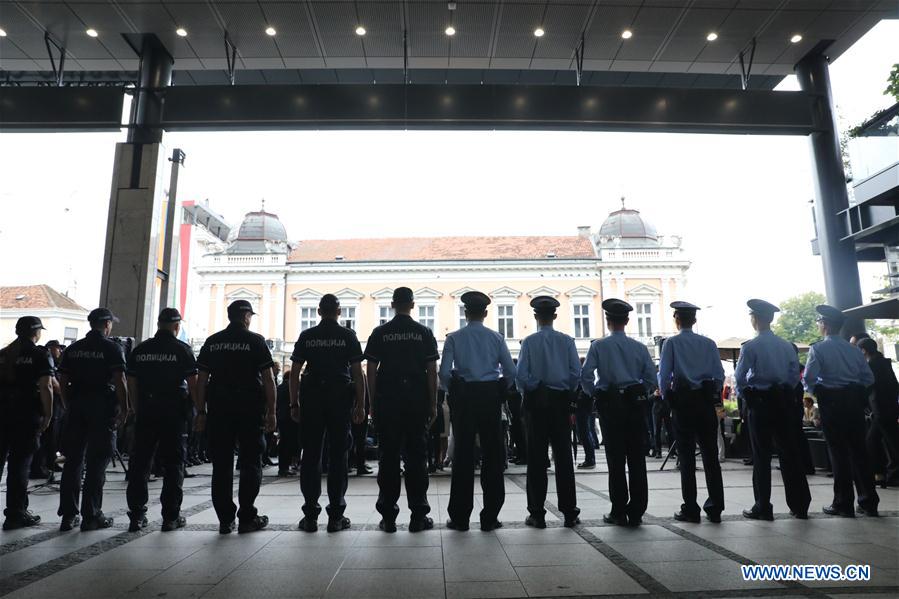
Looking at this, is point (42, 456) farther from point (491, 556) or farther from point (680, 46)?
point (680, 46)

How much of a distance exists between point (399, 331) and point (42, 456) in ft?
22.2

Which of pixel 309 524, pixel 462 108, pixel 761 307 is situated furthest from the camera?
pixel 462 108

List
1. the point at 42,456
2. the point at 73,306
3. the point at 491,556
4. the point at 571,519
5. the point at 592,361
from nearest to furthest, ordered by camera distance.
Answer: the point at 491,556 → the point at 571,519 → the point at 592,361 → the point at 42,456 → the point at 73,306

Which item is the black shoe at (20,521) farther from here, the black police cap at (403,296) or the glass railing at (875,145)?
the glass railing at (875,145)

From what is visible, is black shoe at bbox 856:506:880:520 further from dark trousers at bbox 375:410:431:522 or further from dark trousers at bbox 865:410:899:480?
dark trousers at bbox 375:410:431:522

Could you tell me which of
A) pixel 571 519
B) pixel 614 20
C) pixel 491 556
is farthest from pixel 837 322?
pixel 614 20

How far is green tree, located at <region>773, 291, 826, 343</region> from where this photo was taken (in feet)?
197

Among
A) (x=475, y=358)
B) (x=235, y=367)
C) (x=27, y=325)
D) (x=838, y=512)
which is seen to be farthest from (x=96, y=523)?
(x=838, y=512)

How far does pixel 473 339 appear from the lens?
456cm

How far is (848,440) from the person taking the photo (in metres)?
4.95

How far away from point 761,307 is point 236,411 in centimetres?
459

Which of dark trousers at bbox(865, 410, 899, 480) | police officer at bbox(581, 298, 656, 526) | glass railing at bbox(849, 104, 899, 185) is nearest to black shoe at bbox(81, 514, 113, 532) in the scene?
police officer at bbox(581, 298, 656, 526)

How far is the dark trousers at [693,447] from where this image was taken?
4574 millimetres

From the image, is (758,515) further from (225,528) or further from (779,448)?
(225,528)
